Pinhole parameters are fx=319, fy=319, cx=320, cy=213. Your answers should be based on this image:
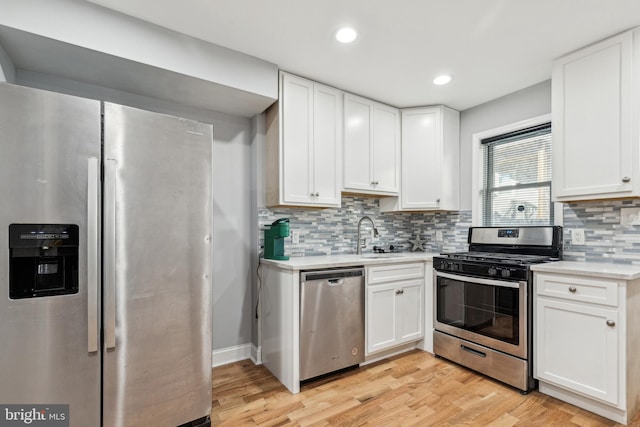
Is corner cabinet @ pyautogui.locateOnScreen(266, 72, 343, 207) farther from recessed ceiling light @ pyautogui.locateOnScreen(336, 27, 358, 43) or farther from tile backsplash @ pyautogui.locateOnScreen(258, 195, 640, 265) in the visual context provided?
→ recessed ceiling light @ pyautogui.locateOnScreen(336, 27, 358, 43)

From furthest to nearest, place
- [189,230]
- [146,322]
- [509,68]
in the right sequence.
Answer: [509,68] → [189,230] → [146,322]

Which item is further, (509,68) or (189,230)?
(509,68)

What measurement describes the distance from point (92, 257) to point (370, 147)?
2.46m

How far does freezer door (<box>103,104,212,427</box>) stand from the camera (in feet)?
5.15

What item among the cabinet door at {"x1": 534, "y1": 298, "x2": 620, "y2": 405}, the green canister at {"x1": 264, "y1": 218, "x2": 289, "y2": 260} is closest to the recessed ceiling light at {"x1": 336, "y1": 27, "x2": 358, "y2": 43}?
the green canister at {"x1": 264, "y1": 218, "x2": 289, "y2": 260}

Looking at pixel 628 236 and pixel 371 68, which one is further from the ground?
pixel 371 68

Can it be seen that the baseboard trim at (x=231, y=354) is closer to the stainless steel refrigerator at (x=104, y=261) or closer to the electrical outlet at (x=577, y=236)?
the stainless steel refrigerator at (x=104, y=261)

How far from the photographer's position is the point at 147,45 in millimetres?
1969

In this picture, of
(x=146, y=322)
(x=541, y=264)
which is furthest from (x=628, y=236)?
(x=146, y=322)

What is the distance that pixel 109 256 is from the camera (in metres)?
1.54

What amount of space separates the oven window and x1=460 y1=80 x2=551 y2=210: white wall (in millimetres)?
1043

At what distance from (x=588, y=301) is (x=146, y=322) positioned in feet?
8.50

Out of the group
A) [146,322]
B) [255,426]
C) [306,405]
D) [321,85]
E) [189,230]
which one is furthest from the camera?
[321,85]

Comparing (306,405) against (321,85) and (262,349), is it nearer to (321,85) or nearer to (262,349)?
(262,349)
